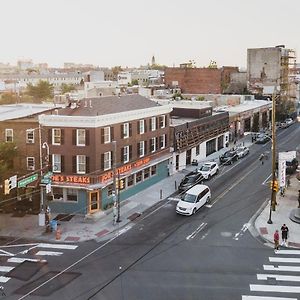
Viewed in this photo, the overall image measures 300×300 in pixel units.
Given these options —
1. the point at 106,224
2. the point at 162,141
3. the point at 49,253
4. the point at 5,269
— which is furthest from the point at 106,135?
the point at 5,269

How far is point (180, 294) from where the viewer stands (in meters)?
A: 25.5

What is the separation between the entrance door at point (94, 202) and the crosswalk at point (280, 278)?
1651cm

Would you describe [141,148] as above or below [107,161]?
above

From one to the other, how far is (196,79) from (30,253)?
330ft

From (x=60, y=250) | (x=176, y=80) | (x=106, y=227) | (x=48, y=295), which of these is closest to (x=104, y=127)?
(x=106, y=227)

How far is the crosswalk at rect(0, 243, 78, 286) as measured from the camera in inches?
1196

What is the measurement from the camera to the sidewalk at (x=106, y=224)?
36.2 meters

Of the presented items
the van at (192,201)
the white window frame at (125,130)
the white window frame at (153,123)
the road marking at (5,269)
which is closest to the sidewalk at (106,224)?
the van at (192,201)

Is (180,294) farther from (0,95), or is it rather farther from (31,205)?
(0,95)

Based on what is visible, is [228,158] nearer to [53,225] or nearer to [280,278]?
[53,225]

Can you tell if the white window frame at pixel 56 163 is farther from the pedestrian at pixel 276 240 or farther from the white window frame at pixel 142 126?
the pedestrian at pixel 276 240

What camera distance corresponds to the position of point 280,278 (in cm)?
2803

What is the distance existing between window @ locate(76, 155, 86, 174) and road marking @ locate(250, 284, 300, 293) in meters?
19.7

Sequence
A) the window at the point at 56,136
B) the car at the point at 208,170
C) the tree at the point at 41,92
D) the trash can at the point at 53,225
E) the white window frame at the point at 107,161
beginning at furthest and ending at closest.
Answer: the tree at the point at 41,92 → the car at the point at 208,170 → the white window frame at the point at 107,161 → the window at the point at 56,136 → the trash can at the point at 53,225
